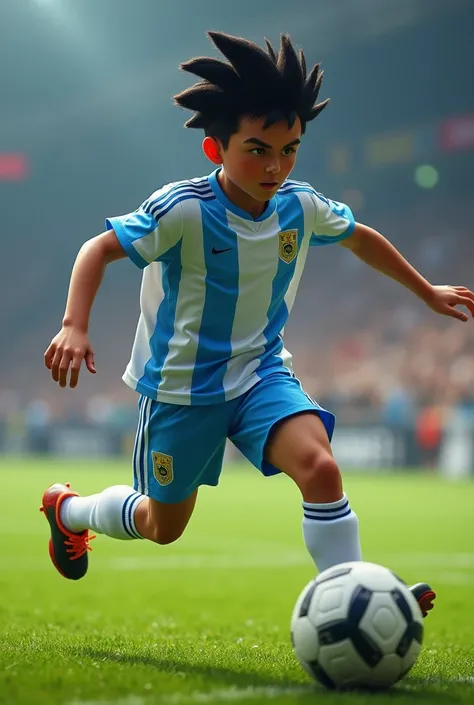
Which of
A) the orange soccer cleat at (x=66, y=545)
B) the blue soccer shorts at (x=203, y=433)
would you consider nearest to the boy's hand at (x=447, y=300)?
the blue soccer shorts at (x=203, y=433)

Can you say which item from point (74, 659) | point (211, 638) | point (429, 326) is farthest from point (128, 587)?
point (429, 326)

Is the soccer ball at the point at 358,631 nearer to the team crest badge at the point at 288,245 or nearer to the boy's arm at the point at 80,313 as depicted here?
the boy's arm at the point at 80,313

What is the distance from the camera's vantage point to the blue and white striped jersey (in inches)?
141

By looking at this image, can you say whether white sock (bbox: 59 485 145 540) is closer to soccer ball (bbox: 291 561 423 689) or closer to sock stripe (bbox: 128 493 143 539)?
sock stripe (bbox: 128 493 143 539)

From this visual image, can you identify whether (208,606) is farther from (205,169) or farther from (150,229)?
(205,169)

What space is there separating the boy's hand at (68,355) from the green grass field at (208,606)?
0.79 metres

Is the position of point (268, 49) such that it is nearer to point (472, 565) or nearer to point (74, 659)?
point (74, 659)

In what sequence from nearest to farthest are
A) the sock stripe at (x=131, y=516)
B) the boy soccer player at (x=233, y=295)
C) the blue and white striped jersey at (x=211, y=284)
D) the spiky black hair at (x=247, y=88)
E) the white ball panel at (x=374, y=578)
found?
the white ball panel at (x=374, y=578) < the boy soccer player at (x=233, y=295) < the spiky black hair at (x=247, y=88) < the blue and white striped jersey at (x=211, y=284) < the sock stripe at (x=131, y=516)

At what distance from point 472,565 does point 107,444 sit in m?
15.7

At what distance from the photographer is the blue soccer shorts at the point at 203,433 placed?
3.52 metres

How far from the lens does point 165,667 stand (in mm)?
3133

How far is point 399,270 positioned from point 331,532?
126 centimetres

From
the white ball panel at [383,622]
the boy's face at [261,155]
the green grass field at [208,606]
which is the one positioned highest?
the boy's face at [261,155]

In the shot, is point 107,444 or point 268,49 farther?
point 107,444
